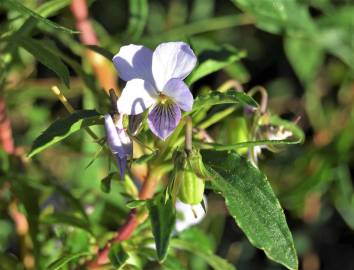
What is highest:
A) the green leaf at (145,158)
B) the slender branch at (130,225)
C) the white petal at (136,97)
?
the white petal at (136,97)

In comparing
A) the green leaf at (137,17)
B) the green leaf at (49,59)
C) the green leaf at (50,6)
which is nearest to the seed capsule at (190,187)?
A: the green leaf at (49,59)

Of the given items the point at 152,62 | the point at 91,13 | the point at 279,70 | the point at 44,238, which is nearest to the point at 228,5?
the point at 279,70

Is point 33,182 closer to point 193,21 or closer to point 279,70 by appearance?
point 193,21

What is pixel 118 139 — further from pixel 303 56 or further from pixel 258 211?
pixel 303 56

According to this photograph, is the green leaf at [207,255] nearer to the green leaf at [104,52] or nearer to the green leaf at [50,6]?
the green leaf at [104,52]

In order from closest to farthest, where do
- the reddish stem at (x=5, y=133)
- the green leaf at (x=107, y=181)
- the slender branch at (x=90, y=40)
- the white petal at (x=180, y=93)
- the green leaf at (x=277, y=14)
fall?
the white petal at (x=180, y=93)
the green leaf at (x=107, y=181)
the green leaf at (x=277, y=14)
the reddish stem at (x=5, y=133)
the slender branch at (x=90, y=40)

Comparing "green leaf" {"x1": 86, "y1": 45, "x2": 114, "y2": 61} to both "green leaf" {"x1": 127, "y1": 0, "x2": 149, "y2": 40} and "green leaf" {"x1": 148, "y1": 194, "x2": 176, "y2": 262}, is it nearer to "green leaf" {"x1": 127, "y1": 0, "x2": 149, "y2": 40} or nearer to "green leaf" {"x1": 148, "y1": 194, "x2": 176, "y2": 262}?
"green leaf" {"x1": 148, "y1": 194, "x2": 176, "y2": 262}

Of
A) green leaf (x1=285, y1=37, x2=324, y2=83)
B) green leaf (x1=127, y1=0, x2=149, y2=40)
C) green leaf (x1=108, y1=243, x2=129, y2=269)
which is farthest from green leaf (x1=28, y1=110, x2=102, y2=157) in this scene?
green leaf (x1=285, y1=37, x2=324, y2=83)
